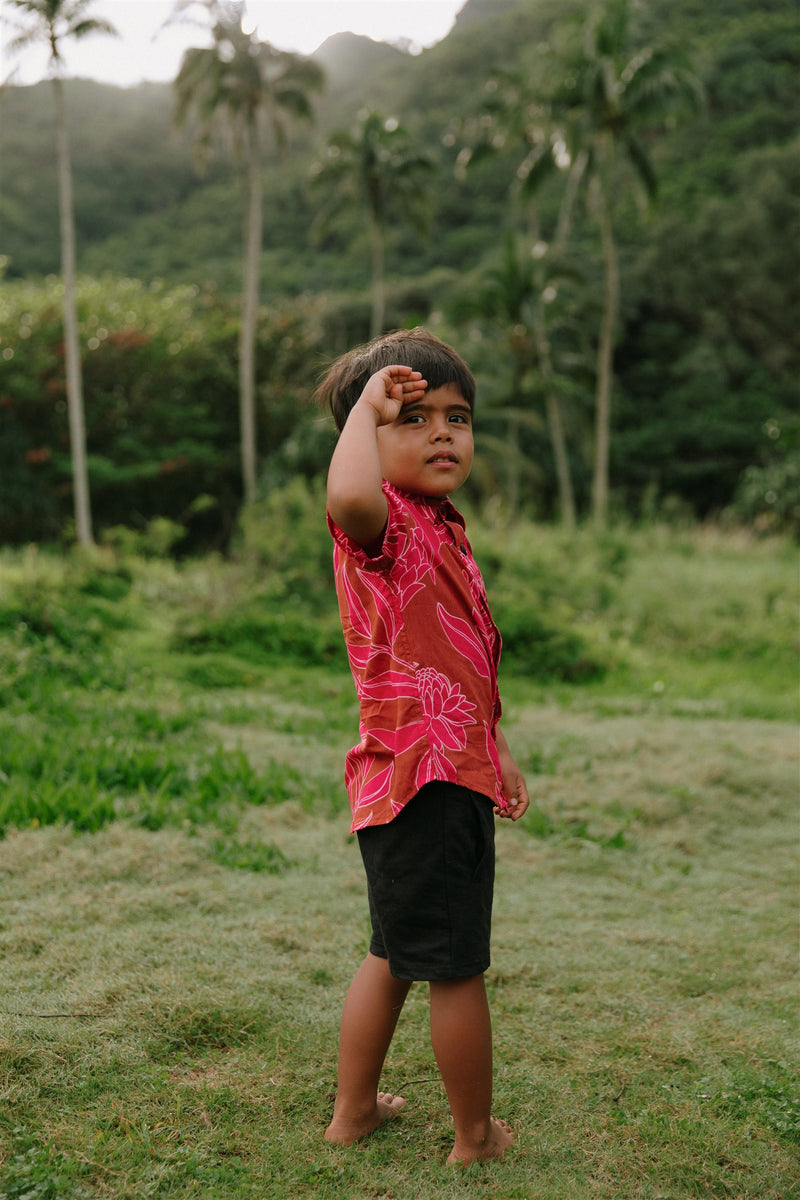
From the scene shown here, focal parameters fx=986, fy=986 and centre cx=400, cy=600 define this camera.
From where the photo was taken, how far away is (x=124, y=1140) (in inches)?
74.8

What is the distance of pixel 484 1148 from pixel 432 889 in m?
0.56

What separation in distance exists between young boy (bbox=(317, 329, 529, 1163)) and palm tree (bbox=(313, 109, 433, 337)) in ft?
64.4

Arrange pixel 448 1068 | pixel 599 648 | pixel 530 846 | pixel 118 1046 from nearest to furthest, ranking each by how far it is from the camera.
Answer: pixel 448 1068, pixel 118 1046, pixel 530 846, pixel 599 648

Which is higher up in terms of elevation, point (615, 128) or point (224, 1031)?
point (615, 128)

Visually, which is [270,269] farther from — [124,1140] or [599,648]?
[124,1140]

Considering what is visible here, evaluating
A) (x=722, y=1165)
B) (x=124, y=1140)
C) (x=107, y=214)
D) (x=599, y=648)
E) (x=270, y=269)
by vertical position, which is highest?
(x=107, y=214)

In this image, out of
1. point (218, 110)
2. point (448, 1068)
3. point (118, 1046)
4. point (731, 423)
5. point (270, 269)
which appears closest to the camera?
point (448, 1068)

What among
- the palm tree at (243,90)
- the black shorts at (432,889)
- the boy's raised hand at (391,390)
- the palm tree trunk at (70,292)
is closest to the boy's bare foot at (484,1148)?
the black shorts at (432,889)

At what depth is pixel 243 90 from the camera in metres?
19.1

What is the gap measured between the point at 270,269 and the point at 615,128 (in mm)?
17849

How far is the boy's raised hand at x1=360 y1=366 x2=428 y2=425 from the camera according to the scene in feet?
5.92

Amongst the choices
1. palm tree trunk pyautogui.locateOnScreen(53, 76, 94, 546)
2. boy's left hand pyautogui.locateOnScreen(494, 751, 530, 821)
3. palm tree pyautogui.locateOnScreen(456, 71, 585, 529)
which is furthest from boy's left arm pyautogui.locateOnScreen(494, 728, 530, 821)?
palm tree pyautogui.locateOnScreen(456, 71, 585, 529)

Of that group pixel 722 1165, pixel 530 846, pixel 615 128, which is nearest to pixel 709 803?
pixel 530 846

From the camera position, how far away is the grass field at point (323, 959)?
1936mm
